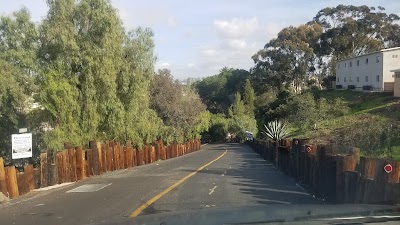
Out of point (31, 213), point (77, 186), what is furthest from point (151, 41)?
point (31, 213)

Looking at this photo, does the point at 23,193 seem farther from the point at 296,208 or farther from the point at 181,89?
the point at 181,89

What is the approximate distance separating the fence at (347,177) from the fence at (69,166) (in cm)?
867

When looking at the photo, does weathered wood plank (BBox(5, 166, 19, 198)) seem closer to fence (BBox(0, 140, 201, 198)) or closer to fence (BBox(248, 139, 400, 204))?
fence (BBox(0, 140, 201, 198))

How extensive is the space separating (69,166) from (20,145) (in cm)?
277

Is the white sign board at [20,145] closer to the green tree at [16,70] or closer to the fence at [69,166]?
the fence at [69,166]

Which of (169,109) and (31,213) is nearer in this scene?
(31,213)

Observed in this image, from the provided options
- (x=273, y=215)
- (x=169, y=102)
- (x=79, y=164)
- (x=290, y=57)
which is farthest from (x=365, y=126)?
(x=290, y=57)

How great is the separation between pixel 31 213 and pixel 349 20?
76169 mm

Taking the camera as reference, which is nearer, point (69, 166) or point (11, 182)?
point (11, 182)

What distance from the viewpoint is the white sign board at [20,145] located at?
1572cm

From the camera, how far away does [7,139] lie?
75.6ft

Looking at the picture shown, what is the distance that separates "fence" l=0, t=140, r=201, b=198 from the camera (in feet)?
45.7

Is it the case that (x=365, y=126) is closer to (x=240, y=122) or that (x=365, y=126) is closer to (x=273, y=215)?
(x=273, y=215)

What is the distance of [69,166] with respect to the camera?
1825 centimetres
